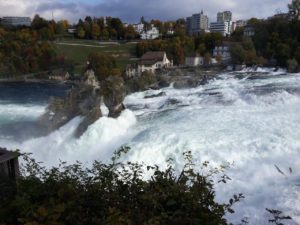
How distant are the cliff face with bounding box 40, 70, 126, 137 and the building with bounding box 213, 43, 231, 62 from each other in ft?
115

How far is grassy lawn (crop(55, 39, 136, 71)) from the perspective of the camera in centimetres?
6222

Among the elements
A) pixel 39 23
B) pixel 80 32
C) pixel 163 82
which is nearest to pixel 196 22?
pixel 80 32

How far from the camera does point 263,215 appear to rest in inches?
326

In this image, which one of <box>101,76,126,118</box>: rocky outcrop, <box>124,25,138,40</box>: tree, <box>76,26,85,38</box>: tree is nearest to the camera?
<box>101,76,126,118</box>: rocky outcrop

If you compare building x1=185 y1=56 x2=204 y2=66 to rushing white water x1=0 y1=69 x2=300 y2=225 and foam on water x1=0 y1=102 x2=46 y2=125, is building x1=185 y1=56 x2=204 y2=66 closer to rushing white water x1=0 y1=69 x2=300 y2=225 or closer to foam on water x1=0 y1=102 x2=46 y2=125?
foam on water x1=0 y1=102 x2=46 y2=125

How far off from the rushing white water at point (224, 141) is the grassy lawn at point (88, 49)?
39725 mm

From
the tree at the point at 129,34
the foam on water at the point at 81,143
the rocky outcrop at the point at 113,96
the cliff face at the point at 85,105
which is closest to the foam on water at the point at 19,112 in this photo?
the cliff face at the point at 85,105

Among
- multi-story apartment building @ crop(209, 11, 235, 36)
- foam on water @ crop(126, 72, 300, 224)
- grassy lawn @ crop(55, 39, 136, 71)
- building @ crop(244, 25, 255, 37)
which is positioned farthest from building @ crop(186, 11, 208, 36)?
foam on water @ crop(126, 72, 300, 224)

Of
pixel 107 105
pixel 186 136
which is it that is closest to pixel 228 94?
pixel 107 105

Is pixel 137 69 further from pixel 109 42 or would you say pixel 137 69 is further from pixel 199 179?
pixel 199 179

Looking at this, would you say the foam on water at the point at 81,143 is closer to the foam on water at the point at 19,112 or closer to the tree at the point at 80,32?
the foam on water at the point at 19,112

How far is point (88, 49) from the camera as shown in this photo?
68.4m

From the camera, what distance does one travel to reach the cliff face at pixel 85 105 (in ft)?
60.1

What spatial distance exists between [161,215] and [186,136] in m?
10.5
